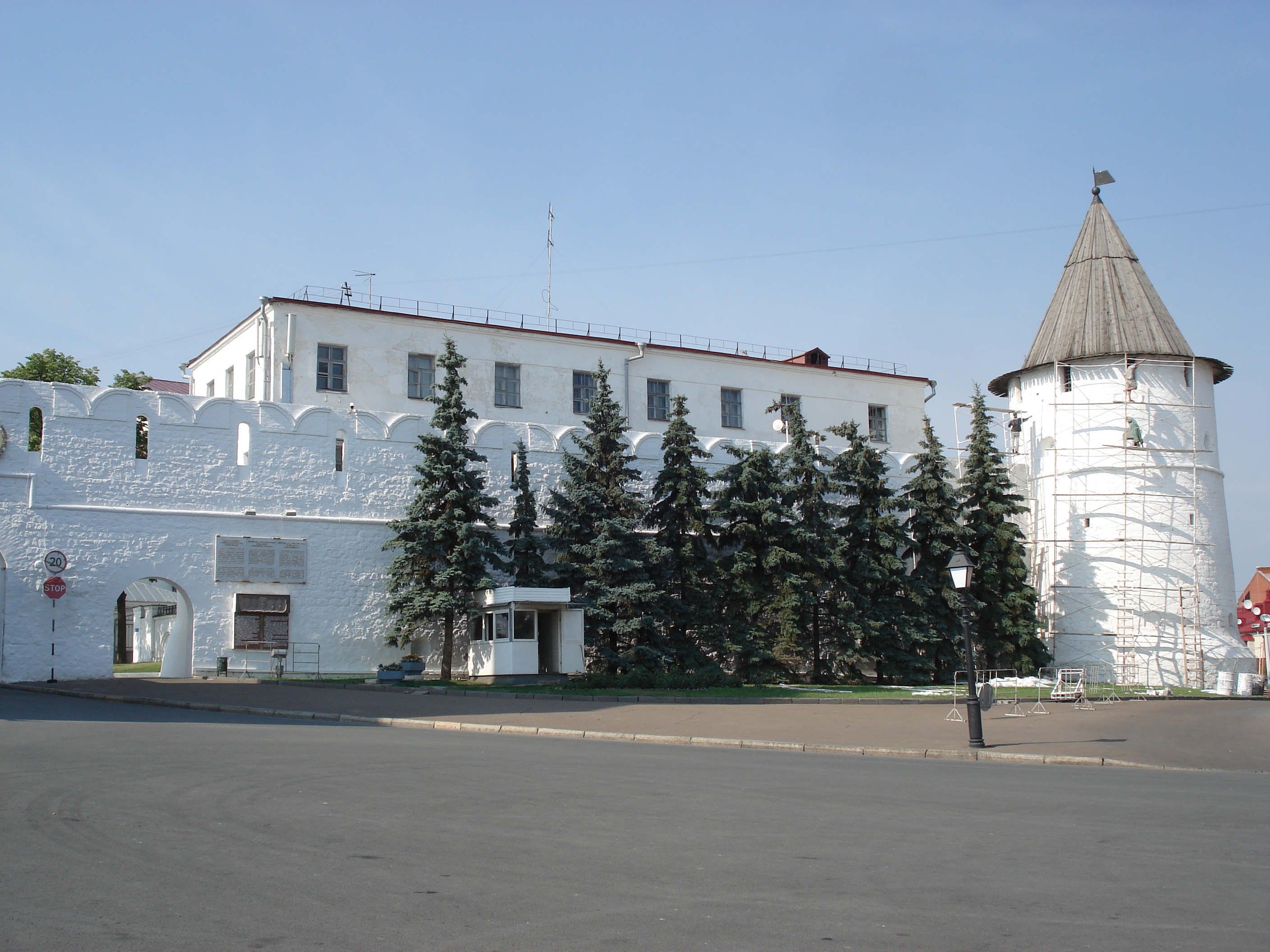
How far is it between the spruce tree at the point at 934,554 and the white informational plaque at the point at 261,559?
16342 millimetres

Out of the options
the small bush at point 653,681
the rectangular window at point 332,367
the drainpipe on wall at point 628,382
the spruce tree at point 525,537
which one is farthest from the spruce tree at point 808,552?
the rectangular window at point 332,367

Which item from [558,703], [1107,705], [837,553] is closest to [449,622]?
[558,703]

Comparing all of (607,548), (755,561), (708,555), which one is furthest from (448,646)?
(755,561)

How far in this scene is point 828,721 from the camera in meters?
18.6

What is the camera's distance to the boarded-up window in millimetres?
26781

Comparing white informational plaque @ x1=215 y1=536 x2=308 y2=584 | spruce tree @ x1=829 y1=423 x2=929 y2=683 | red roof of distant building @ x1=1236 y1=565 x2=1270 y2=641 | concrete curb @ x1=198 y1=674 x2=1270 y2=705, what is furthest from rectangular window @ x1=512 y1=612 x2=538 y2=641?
red roof of distant building @ x1=1236 y1=565 x2=1270 y2=641

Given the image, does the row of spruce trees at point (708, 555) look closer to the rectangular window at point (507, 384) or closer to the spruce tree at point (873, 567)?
the spruce tree at point (873, 567)

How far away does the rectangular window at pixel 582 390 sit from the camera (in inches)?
1444

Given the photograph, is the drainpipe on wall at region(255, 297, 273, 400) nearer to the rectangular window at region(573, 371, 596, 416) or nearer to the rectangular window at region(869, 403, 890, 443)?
the rectangular window at region(573, 371, 596, 416)

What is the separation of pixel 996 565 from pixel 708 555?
946 cm

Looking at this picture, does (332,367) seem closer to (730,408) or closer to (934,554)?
(730,408)

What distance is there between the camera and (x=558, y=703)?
20.5 m

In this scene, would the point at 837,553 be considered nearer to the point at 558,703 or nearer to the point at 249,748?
the point at 558,703

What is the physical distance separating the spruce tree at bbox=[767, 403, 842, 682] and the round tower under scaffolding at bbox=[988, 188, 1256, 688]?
10.8 m
